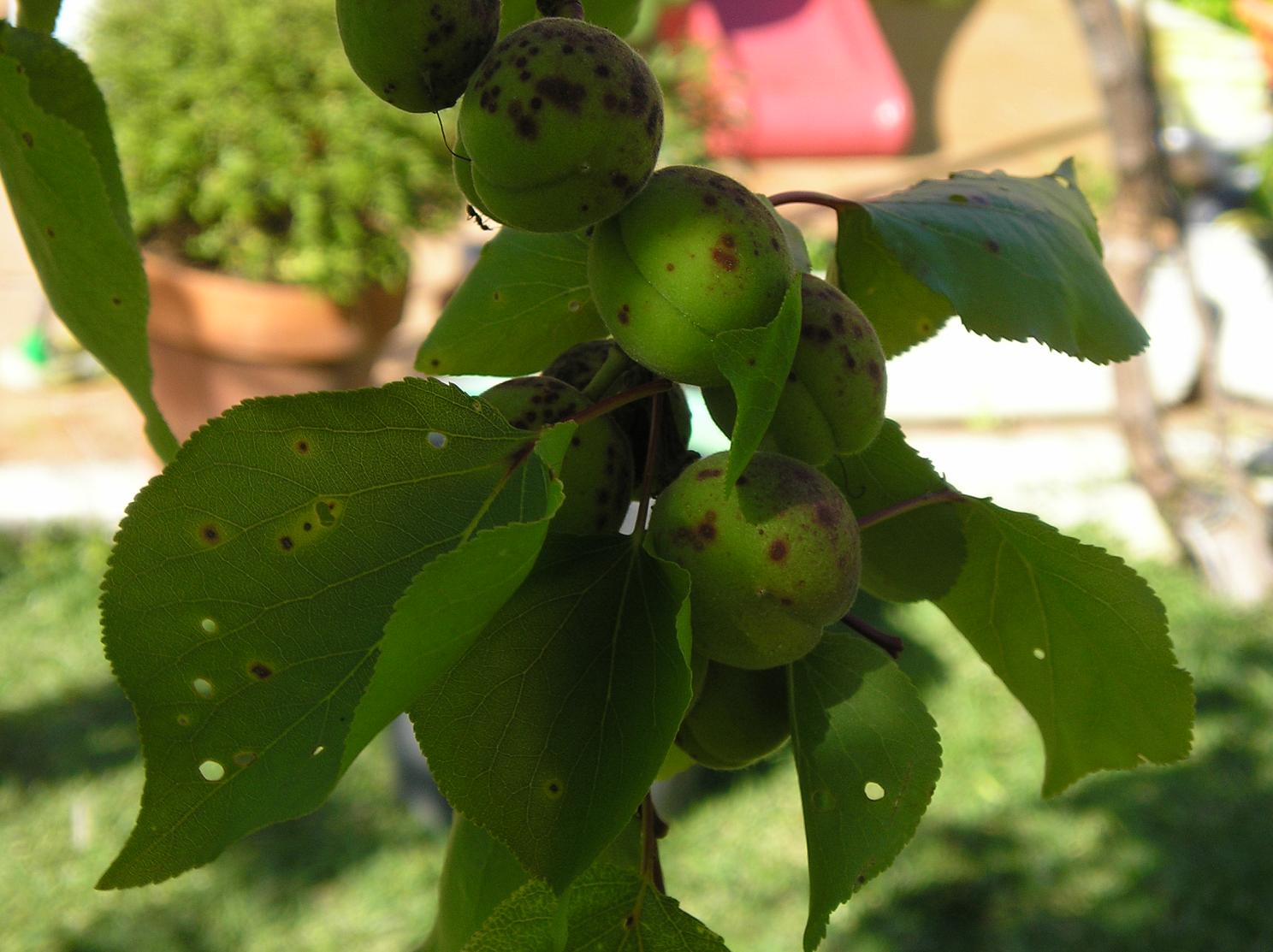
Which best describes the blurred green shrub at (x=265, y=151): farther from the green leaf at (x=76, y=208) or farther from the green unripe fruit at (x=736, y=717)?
the green unripe fruit at (x=736, y=717)

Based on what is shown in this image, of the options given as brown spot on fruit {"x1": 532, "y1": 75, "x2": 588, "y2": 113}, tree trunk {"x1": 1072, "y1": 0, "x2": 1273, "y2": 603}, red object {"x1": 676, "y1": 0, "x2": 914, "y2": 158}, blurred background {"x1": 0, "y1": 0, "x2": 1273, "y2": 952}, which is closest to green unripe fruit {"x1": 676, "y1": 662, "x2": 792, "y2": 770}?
brown spot on fruit {"x1": 532, "y1": 75, "x2": 588, "y2": 113}

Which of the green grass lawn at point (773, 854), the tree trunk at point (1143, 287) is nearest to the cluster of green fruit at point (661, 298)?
the green grass lawn at point (773, 854)

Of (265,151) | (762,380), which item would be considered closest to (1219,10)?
(265,151)

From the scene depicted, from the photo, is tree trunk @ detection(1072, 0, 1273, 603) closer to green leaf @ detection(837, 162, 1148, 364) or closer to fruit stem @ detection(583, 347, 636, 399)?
green leaf @ detection(837, 162, 1148, 364)

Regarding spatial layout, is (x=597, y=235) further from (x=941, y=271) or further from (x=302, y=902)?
(x=302, y=902)

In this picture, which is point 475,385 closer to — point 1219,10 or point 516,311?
point 516,311

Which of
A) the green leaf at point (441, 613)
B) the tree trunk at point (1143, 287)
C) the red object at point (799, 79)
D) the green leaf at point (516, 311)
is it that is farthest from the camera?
the red object at point (799, 79)
